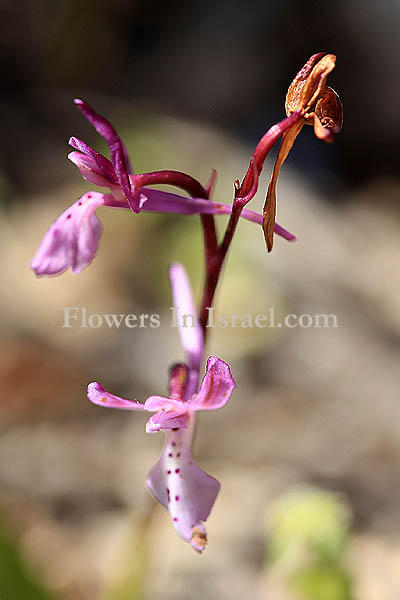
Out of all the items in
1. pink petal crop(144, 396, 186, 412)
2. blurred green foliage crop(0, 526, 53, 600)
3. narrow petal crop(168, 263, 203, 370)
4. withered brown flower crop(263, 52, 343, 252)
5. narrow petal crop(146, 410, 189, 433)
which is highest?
withered brown flower crop(263, 52, 343, 252)

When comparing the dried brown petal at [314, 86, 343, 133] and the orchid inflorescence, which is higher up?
the dried brown petal at [314, 86, 343, 133]

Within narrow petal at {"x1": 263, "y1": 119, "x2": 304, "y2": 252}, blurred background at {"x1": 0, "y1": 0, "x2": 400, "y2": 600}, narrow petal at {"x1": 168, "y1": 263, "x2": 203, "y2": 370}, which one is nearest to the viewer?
narrow petal at {"x1": 263, "y1": 119, "x2": 304, "y2": 252}

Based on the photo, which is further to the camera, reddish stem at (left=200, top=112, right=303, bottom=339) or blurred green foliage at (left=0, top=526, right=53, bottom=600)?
blurred green foliage at (left=0, top=526, right=53, bottom=600)

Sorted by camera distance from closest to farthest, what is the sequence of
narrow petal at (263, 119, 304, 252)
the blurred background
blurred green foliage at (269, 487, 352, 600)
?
narrow petal at (263, 119, 304, 252) → blurred green foliage at (269, 487, 352, 600) → the blurred background

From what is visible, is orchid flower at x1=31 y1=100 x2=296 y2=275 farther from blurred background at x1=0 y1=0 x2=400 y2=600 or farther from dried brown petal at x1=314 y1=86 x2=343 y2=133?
blurred background at x1=0 y1=0 x2=400 y2=600

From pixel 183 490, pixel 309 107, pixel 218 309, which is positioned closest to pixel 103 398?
pixel 183 490

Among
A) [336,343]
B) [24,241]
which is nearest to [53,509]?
[336,343]

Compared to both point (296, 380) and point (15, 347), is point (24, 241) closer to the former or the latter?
point (15, 347)

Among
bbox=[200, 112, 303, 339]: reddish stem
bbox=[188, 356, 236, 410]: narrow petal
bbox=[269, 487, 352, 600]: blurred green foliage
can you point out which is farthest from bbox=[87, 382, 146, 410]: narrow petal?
bbox=[269, 487, 352, 600]: blurred green foliage
